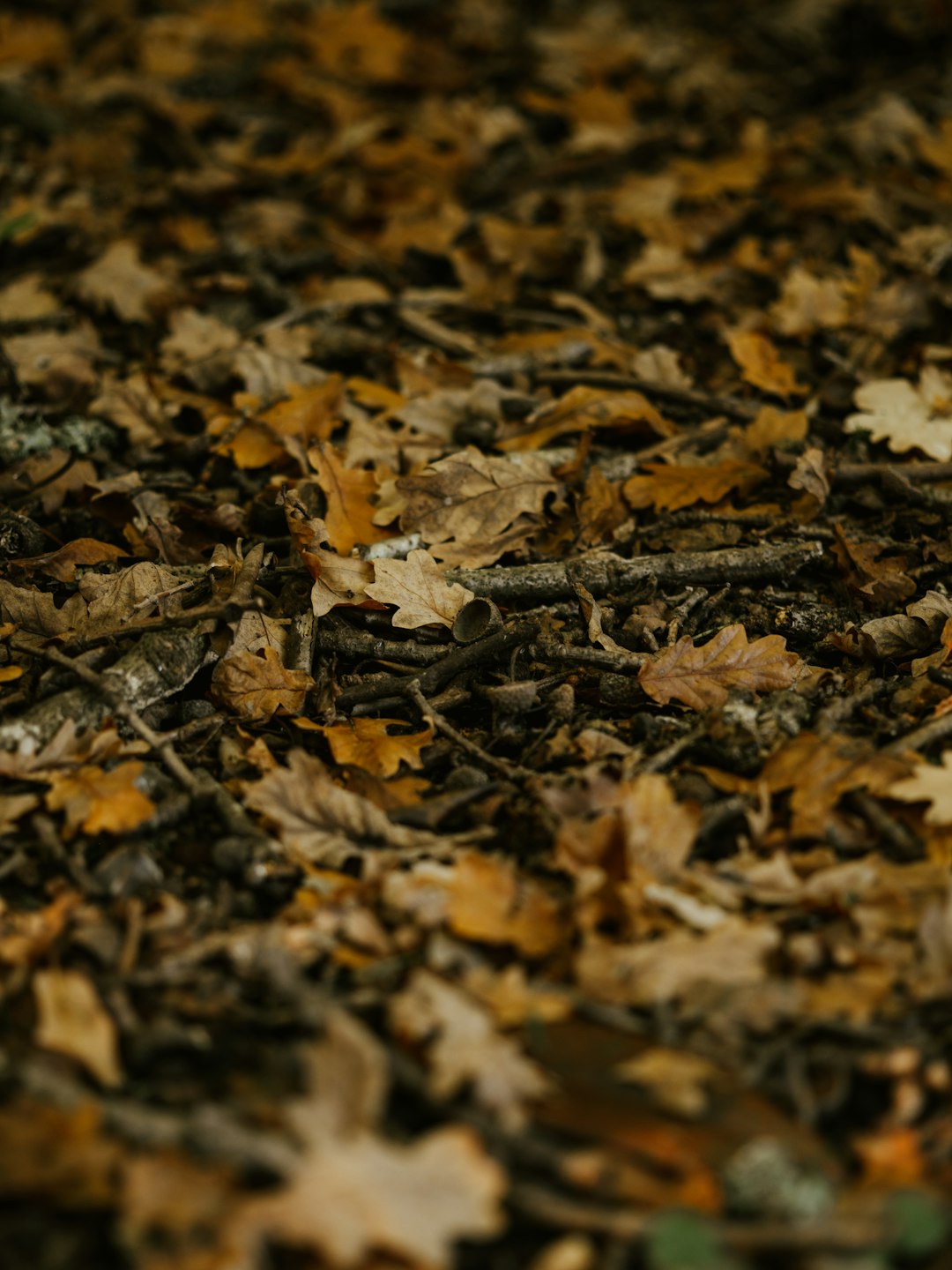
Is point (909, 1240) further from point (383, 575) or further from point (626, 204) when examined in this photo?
point (626, 204)

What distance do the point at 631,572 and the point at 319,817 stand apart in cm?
115

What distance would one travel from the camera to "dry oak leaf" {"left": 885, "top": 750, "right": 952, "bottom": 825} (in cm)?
222

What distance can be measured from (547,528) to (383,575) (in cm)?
62

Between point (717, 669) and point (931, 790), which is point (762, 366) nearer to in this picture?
point (717, 669)

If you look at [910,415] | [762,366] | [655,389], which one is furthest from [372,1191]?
[762,366]

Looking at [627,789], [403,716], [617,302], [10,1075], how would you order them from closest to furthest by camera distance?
[10,1075] → [627,789] → [403,716] → [617,302]

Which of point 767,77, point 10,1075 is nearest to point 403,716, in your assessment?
point 10,1075

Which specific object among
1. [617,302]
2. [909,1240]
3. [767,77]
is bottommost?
[909,1240]

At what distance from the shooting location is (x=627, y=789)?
2281 millimetres

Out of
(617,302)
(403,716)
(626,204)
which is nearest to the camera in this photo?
(403,716)

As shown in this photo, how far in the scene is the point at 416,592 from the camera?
2.82 meters

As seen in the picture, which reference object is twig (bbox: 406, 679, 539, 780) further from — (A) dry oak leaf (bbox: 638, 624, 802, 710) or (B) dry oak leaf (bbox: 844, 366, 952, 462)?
(B) dry oak leaf (bbox: 844, 366, 952, 462)

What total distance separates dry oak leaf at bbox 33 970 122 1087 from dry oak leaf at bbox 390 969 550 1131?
0.47 meters

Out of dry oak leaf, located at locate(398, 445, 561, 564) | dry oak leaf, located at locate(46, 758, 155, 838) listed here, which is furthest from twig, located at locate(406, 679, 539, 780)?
dry oak leaf, located at locate(46, 758, 155, 838)
